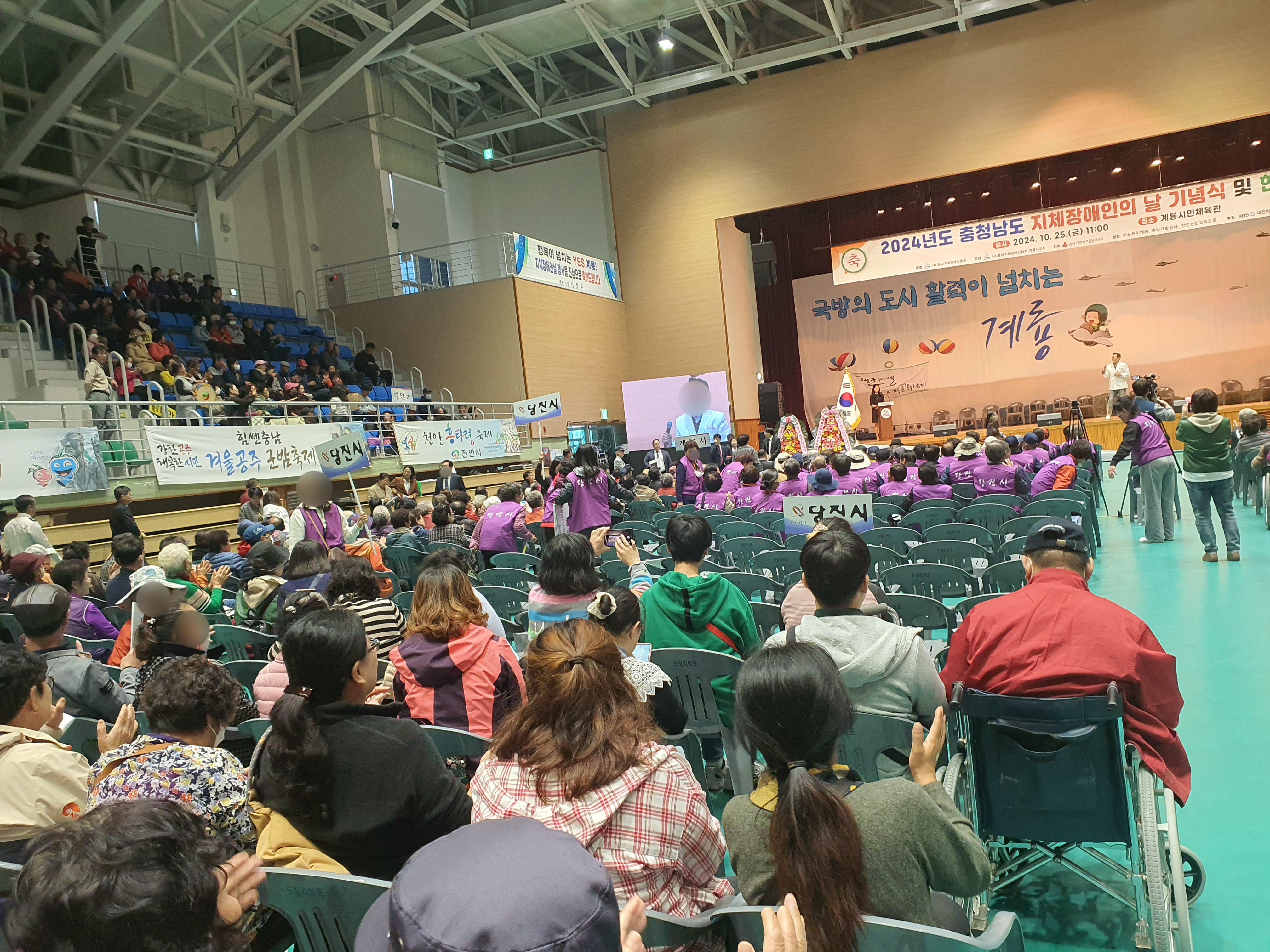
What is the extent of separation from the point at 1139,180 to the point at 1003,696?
19.1 meters

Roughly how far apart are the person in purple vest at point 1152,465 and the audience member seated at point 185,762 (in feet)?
22.9

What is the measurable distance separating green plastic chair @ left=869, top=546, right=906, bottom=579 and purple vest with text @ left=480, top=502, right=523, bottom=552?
10.9 ft

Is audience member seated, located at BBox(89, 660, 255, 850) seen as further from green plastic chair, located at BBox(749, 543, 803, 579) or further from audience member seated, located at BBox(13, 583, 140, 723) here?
green plastic chair, located at BBox(749, 543, 803, 579)

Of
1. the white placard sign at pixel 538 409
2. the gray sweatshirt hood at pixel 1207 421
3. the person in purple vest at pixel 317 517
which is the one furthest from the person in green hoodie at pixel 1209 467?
the white placard sign at pixel 538 409

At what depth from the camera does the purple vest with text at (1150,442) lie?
734 cm

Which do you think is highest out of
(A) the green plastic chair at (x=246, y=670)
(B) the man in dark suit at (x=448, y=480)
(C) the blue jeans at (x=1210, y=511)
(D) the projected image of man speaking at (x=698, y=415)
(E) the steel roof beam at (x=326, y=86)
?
(E) the steel roof beam at (x=326, y=86)

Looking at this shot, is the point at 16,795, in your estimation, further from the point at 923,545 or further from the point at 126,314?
the point at 126,314

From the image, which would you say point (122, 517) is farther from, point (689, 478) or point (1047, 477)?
point (1047, 477)

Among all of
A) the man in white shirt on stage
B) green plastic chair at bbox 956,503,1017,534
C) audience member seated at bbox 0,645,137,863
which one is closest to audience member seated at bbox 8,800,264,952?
audience member seated at bbox 0,645,137,863

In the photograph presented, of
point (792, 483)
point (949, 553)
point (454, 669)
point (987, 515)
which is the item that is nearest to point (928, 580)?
point (949, 553)

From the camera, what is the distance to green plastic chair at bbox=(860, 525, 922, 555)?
582 cm

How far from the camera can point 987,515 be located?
661cm

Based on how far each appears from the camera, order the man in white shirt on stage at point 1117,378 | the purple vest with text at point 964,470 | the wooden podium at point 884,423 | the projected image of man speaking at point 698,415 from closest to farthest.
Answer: the purple vest with text at point 964,470, the man in white shirt on stage at point 1117,378, the projected image of man speaking at point 698,415, the wooden podium at point 884,423

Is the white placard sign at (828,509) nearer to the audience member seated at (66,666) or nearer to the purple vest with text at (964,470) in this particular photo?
the purple vest with text at (964,470)
